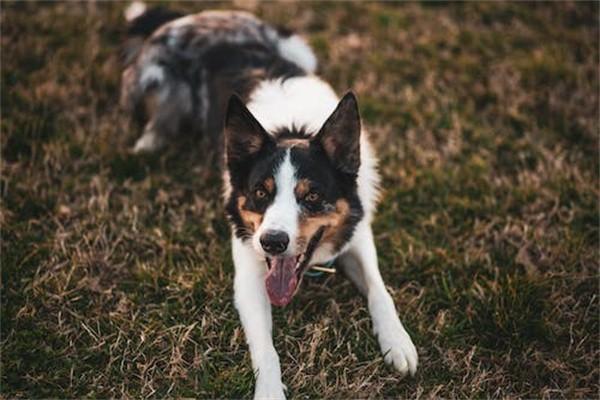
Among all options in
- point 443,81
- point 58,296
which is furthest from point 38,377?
point 443,81

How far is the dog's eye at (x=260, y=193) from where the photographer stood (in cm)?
383

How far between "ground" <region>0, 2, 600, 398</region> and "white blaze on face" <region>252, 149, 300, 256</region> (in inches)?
28.7

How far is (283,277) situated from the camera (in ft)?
12.7

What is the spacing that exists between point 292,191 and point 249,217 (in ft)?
1.19

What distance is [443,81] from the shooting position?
6.76 m

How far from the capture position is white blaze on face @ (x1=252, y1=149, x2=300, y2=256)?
363 centimetres

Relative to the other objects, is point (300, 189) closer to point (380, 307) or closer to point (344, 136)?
point (344, 136)

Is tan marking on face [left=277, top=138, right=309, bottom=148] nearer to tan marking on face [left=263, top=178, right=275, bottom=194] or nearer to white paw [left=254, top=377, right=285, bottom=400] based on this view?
tan marking on face [left=263, top=178, right=275, bottom=194]

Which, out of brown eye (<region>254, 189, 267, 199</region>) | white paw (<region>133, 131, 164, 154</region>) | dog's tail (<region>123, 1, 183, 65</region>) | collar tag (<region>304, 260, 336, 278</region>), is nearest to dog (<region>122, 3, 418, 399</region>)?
brown eye (<region>254, 189, 267, 199</region>)

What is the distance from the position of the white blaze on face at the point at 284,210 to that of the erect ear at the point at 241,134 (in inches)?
9.9

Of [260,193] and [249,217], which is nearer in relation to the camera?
[260,193]

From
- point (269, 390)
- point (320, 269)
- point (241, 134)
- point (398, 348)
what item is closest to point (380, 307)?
point (398, 348)

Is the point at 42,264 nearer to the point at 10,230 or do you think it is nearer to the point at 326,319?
the point at 10,230

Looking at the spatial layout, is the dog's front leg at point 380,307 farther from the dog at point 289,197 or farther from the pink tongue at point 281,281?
the pink tongue at point 281,281
